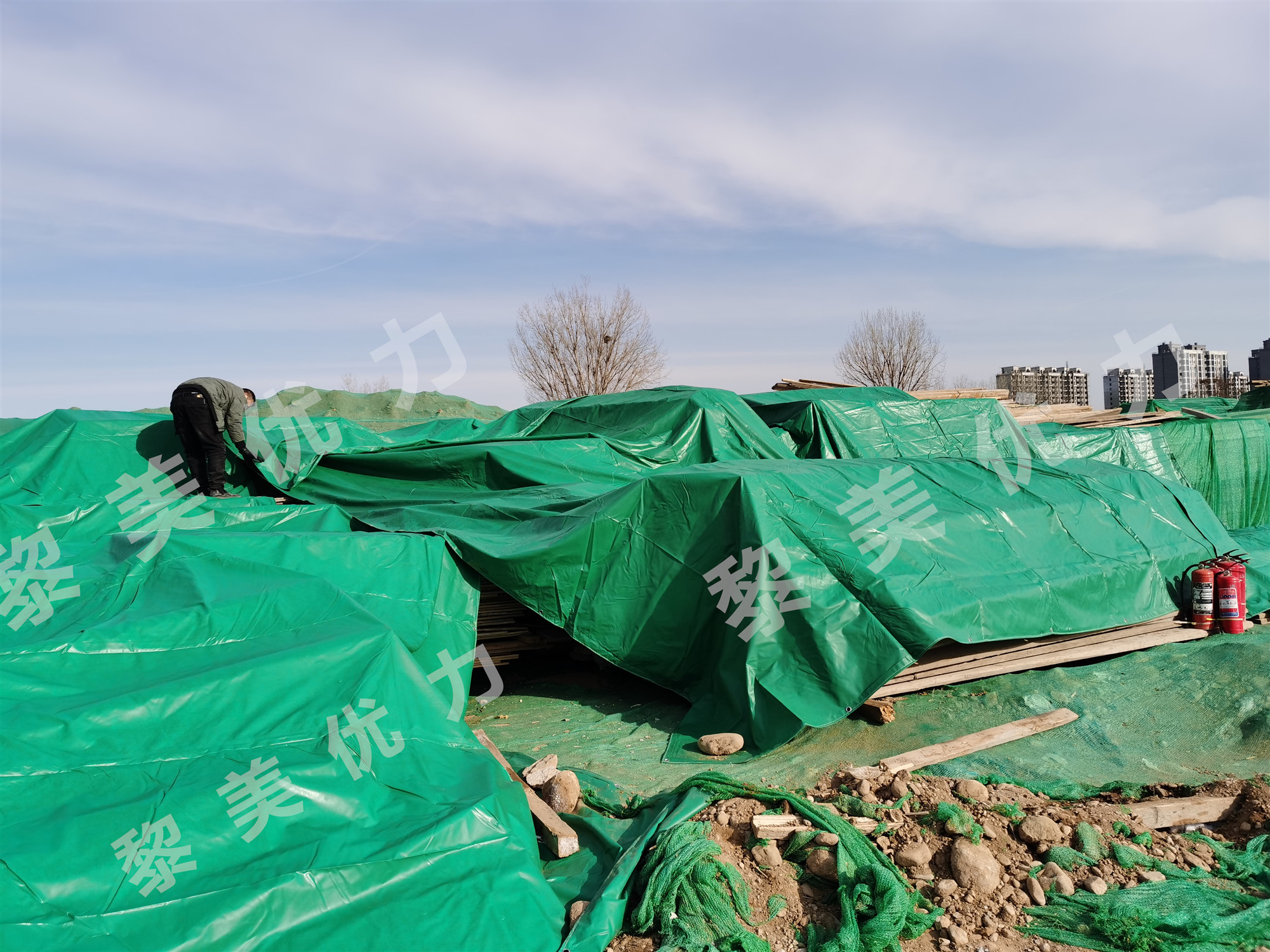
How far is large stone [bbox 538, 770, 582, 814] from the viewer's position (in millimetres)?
4391

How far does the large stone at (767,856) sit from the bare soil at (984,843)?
0.02 m

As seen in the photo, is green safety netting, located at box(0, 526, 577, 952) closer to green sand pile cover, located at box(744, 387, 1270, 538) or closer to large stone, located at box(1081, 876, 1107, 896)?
large stone, located at box(1081, 876, 1107, 896)

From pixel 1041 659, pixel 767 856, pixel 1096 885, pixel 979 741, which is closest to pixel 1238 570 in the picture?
pixel 1041 659

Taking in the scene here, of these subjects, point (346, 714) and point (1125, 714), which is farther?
point (1125, 714)

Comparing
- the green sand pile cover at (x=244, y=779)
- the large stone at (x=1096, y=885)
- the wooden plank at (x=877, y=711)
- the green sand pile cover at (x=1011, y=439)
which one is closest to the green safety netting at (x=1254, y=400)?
the green sand pile cover at (x=1011, y=439)

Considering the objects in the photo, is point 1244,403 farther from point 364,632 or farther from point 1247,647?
point 364,632

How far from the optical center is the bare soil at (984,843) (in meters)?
3.36

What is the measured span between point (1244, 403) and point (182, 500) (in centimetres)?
2471

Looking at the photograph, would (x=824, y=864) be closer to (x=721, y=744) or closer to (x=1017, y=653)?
(x=721, y=744)

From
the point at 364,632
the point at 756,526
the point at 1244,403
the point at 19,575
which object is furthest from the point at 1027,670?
the point at 1244,403

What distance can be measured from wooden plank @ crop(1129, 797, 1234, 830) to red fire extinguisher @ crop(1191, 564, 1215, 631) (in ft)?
11.2

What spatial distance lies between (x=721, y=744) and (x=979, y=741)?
156 centimetres

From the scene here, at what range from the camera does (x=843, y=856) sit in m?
3.62

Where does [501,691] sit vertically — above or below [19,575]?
below
